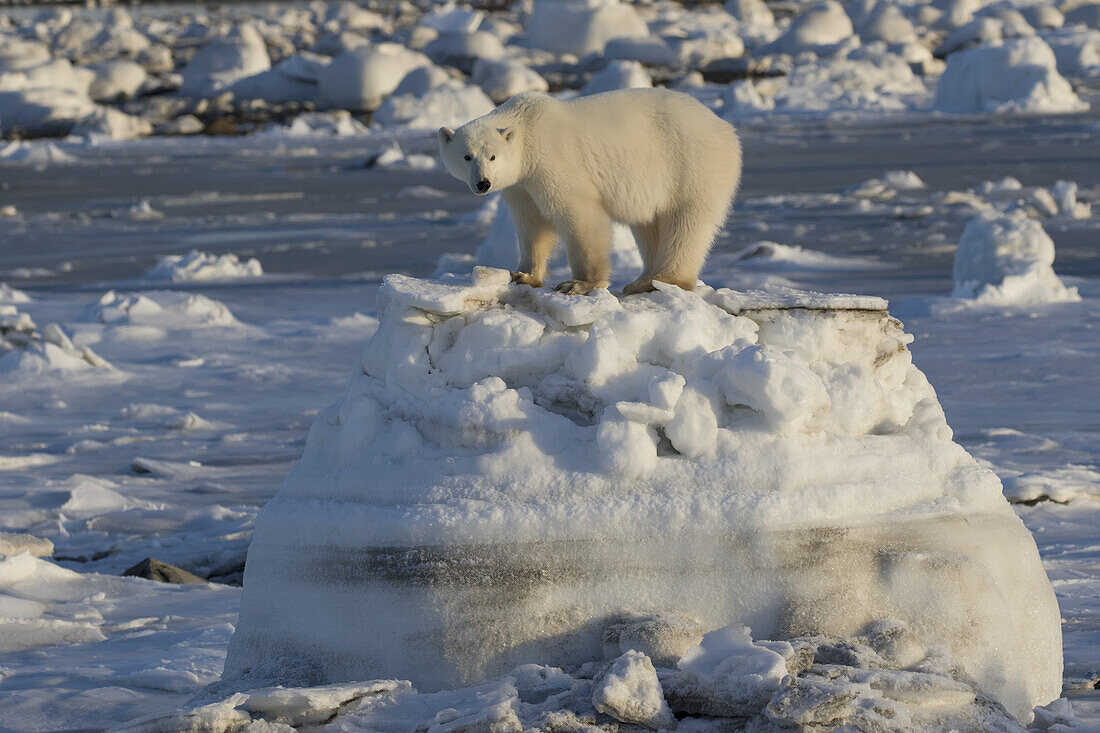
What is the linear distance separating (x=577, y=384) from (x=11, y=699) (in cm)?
186

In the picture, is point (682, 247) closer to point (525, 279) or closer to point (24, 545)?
point (525, 279)

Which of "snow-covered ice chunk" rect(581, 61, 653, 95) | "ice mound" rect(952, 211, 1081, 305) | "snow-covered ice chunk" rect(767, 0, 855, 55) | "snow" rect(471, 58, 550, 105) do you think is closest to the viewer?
"ice mound" rect(952, 211, 1081, 305)

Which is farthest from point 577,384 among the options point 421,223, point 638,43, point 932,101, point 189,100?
point 638,43

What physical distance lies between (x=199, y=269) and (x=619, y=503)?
423 inches

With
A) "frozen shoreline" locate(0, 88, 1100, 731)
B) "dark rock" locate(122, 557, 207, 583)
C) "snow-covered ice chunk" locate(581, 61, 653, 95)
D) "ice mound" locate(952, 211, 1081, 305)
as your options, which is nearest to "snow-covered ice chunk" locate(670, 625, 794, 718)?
"frozen shoreline" locate(0, 88, 1100, 731)

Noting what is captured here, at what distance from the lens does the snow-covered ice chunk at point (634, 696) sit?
2.71 metres

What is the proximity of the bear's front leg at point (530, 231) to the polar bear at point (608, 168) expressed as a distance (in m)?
0.03

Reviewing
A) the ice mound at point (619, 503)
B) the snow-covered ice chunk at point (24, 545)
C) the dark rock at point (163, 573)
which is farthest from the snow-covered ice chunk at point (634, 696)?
the snow-covered ice chunk at point (24, 545)

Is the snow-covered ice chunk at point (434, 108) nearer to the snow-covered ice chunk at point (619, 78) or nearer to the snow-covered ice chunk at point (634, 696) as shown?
the snow-covered ice chunk at point (619, 78)

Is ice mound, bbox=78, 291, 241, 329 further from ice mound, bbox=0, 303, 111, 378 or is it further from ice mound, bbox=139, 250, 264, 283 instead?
ice mound, bbox=139, 250, 264, 283

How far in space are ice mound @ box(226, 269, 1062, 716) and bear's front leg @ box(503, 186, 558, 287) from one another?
1.96 feet

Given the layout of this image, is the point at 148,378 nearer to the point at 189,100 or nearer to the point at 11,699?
the point at 11,699

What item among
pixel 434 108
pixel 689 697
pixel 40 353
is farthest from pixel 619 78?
pixel 689 697

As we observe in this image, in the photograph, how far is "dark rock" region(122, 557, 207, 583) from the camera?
552 centimetres
